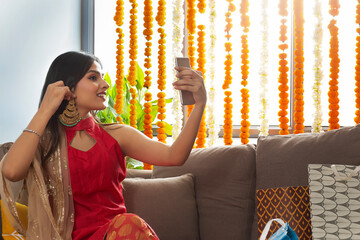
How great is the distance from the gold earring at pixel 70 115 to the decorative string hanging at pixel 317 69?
143 centimetres

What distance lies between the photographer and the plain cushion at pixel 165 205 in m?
2.00

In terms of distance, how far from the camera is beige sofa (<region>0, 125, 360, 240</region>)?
196cm

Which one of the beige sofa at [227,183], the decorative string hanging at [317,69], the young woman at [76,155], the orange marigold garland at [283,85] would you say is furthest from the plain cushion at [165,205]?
the decorative string hanging at [317,69]

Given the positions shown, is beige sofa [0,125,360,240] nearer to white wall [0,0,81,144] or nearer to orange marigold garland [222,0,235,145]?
orange marigold garland [222,0,235,145]

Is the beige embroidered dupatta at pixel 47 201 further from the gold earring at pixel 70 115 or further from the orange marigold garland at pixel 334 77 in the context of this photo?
the orange marigold garland at pixel 334 77

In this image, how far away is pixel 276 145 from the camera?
6.84ft

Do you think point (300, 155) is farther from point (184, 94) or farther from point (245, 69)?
point (245, 69)

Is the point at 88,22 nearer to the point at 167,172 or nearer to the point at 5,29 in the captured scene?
the point at 5,29

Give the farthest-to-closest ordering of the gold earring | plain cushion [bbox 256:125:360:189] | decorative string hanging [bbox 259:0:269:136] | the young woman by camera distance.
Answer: decorative string hanging [bbox 259:0:269:136] < plain cushion [bbox 256:125:360:189] < the gold earring < the young woman

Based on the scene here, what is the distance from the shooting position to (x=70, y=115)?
1.80 metres

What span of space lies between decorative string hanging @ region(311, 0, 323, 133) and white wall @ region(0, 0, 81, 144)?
1734mm

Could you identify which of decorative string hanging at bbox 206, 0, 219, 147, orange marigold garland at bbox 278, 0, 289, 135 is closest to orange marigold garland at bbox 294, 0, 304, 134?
orange marigold garland at bbox 278, 0, 289, 135

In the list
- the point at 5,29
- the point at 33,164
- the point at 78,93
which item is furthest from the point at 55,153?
the point at 5,29

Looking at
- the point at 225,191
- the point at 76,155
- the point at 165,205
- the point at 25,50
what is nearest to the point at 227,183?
the point at 225,191
